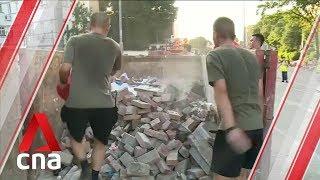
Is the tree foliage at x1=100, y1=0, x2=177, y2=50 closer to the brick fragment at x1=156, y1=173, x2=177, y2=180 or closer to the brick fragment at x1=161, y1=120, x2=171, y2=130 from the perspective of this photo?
the brick fragment at x1=161, y1=120, x2=171, y2=130

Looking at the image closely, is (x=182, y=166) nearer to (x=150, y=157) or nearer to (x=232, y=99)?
(x=150, y=157)

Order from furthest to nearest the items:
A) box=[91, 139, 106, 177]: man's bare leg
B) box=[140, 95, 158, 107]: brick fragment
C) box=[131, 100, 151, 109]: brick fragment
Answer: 1. box=[140, 95, 158, 107]: brick fragment
2. box=[131, 100, 151, 109]: brick fragment
3. box=[91, 139, 106, 177]: man's bare leg

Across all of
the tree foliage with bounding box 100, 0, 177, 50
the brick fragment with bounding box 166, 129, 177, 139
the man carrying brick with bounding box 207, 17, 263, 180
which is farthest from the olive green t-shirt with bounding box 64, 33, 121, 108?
the tree foliage with bounding box 100, 0, 177, 50

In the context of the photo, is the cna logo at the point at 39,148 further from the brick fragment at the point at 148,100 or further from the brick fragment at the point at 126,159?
the brick fragment at the point at 148,100

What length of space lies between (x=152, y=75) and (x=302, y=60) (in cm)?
417

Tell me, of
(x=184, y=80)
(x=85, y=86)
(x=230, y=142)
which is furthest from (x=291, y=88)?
(x=184, y=80)

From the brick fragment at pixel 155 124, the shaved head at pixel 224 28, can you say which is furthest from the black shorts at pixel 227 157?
the brick fragment at pixel 155 124

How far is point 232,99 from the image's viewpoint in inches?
94.2

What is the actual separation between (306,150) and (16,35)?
5.41ft

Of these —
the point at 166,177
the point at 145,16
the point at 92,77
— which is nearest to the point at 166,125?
the point at 166,177

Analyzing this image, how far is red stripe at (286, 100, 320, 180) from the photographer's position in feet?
6.83

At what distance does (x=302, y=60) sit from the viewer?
214cm

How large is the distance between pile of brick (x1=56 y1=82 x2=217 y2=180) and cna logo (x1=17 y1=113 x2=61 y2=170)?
71cm

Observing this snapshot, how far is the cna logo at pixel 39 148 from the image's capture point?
2.92 meters
